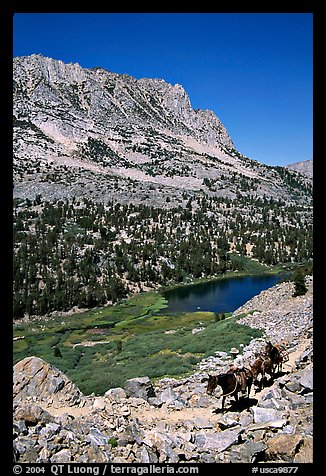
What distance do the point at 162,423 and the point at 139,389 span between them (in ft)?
9.07

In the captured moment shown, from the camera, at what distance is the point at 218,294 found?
7638cm

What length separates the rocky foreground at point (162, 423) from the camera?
5977 mm

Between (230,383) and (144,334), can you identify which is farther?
(144,334)

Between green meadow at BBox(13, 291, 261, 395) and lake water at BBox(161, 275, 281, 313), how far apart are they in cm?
384

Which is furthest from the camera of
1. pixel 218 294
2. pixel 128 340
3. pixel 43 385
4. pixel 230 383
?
pixel 218 294

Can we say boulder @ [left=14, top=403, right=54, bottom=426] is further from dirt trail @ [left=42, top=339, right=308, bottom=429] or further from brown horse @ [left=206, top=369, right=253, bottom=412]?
brown horse @ [left=206, top=369, right=253, bottom=412]

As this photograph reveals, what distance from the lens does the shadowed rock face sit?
1143 centimetres

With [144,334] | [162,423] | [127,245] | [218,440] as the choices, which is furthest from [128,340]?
[127,245]
